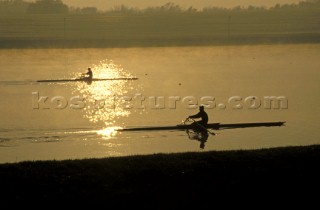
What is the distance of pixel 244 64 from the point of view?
242 feet

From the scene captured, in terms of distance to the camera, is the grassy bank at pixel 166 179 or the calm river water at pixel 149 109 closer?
the grassy bank at pixel 166 179

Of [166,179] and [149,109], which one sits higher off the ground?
[166,179]

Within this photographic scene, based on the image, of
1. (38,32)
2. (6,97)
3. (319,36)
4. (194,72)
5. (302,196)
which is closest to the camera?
(302,196)

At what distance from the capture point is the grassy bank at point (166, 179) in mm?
11026

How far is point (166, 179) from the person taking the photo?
11.9m

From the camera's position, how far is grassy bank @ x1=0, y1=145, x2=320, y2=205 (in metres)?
11.0

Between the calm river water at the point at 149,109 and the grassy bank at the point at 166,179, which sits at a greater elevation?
the grassy bank at the point at 166,179

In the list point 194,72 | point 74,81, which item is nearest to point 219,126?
point 74,81

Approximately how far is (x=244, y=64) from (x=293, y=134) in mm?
49693

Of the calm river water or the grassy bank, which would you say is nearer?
the grassy bank

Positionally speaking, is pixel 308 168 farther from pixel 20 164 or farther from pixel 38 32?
pixel 38 32

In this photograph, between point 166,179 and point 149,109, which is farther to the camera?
point 149,109

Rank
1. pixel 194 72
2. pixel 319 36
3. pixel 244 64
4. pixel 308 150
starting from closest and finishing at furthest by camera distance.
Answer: pixel 308 150 → pixel 194 72 → pixel 244 64 → pixel 319 36

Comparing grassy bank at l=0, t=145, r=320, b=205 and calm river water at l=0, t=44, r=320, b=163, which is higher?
grassy bank at l=0, t=145, r=320, b=205
